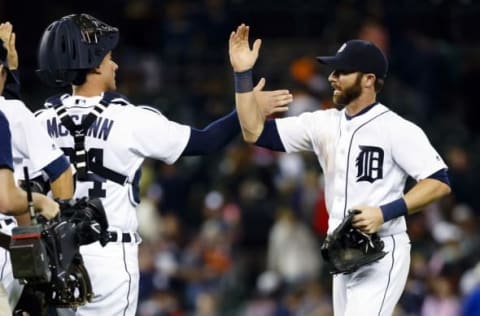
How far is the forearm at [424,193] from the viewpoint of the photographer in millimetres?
8055

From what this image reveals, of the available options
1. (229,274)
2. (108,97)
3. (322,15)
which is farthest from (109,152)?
(322,15)

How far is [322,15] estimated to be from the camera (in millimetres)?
18438

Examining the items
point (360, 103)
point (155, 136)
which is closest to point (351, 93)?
point (360, 103)

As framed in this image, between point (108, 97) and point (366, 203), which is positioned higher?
point (108, 97)

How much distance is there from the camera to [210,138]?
8.20 metres

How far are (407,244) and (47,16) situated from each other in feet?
38.1

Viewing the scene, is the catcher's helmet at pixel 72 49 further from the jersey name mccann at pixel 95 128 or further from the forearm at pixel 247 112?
the forearm at pixel 247 112

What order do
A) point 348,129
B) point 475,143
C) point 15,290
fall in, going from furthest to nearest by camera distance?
point 475,143 < point 348,129 < point 15,290

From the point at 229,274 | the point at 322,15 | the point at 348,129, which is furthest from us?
the point at 322,15

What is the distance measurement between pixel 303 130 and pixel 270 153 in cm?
755

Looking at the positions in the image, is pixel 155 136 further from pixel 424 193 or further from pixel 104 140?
pixel 424 193

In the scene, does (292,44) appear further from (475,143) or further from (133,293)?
(133,293)

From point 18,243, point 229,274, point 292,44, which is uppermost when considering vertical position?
point 18,243

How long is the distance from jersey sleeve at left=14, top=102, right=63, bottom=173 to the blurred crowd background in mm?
5419
